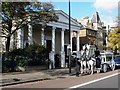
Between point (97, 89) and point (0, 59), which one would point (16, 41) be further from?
point (97, 89)

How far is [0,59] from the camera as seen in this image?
29.4m

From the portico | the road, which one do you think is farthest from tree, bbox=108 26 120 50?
the road

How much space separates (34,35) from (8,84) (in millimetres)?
27482

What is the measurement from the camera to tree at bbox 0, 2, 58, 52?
2389 cm

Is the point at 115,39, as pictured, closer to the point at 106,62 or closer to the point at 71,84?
the point at 106,62

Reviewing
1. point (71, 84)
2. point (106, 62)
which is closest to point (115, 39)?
point (106, 62)

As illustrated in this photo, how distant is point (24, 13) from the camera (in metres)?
24.8

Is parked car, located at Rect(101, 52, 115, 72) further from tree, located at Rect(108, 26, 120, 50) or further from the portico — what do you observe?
tree, located at Rect(108, 26, 120, 50)

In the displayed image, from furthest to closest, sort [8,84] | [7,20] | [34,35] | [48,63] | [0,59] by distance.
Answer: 1. [34,35]
2. [48,63]
3. [0,59]
4. [7,20]
5. [8,84]

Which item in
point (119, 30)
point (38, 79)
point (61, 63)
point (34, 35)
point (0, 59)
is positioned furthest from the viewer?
point (119, 30)

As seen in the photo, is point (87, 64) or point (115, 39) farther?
point (115, 39)

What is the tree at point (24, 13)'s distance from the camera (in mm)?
23891

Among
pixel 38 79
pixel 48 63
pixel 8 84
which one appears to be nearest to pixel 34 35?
pixel 48 63

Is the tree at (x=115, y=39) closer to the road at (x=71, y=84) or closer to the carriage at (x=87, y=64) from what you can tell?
the carriage at (x=87, y=64)
